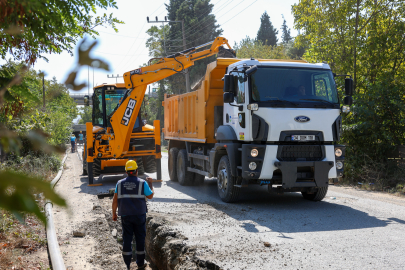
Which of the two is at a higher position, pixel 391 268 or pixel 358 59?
pixel 358 59

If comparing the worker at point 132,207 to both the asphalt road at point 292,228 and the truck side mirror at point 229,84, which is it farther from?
the truck side mirror at point 229,84

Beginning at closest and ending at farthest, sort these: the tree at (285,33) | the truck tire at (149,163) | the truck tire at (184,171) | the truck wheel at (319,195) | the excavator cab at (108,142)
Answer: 1. the truck wheel at (319,195)
2. the truck tire at (184,171)
3. the excavator cab at (108,142)
4. the truck tire at (149,163)
5. the tree at (285,33)

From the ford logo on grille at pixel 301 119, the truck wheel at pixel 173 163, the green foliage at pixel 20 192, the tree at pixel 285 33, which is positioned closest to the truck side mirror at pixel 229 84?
the ford logo on grille at pixel 301 119

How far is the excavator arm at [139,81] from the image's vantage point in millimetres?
11781

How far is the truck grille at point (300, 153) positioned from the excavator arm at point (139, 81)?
4739 mm

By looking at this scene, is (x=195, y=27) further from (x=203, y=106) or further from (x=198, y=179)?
(x=203, y=106)

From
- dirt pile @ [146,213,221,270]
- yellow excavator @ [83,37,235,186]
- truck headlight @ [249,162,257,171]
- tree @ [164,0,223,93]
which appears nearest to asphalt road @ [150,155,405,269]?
dirt pile @ [146,213,221,270]

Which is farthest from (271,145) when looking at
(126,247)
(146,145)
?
(146,145)

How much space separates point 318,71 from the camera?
8852mm

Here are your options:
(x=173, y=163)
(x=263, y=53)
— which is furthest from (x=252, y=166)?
(x=263, y=53)

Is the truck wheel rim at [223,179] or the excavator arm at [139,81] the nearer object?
the truck wheel rim at [223,179]

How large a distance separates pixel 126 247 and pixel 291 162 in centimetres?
390

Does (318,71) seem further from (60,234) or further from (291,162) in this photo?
(60,234)

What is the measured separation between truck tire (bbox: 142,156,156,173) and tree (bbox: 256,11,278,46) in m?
60.8
